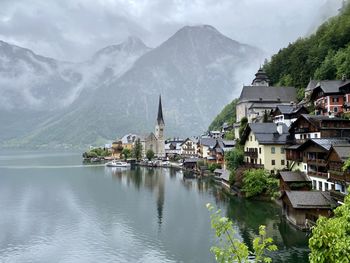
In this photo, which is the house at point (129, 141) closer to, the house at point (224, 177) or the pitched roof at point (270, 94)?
the pitched roof at point (270, 94)

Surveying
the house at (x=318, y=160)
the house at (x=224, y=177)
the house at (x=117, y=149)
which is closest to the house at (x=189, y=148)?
the house at (x=117, y=149)

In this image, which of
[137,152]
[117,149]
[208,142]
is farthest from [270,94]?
[117,149]

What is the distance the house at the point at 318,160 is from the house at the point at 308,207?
4.09 m

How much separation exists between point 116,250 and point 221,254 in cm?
2690

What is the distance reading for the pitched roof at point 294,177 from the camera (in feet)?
155

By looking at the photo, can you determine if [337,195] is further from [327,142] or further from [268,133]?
[268,133]

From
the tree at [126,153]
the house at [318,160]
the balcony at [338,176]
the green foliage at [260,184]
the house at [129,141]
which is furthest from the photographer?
the house at [129,141]

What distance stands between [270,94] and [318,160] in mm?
68830

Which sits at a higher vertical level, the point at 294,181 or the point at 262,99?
the point at 262,99

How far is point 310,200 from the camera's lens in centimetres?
3716

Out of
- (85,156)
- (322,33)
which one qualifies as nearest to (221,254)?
(322,33)

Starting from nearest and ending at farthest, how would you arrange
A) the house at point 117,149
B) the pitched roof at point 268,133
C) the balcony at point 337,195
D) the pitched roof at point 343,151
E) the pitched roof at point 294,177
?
1. the balcony at point 337,195
2. the pitched roof at point 343,151
3. the pitched roof at point 294,177
4. the pitched roof at point 268,133
5. the house at point 117,149

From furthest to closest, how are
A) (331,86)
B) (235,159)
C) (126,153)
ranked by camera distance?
(126,153)
(331,86)
(235,159)

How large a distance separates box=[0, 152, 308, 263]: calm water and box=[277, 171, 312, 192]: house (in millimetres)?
3417
